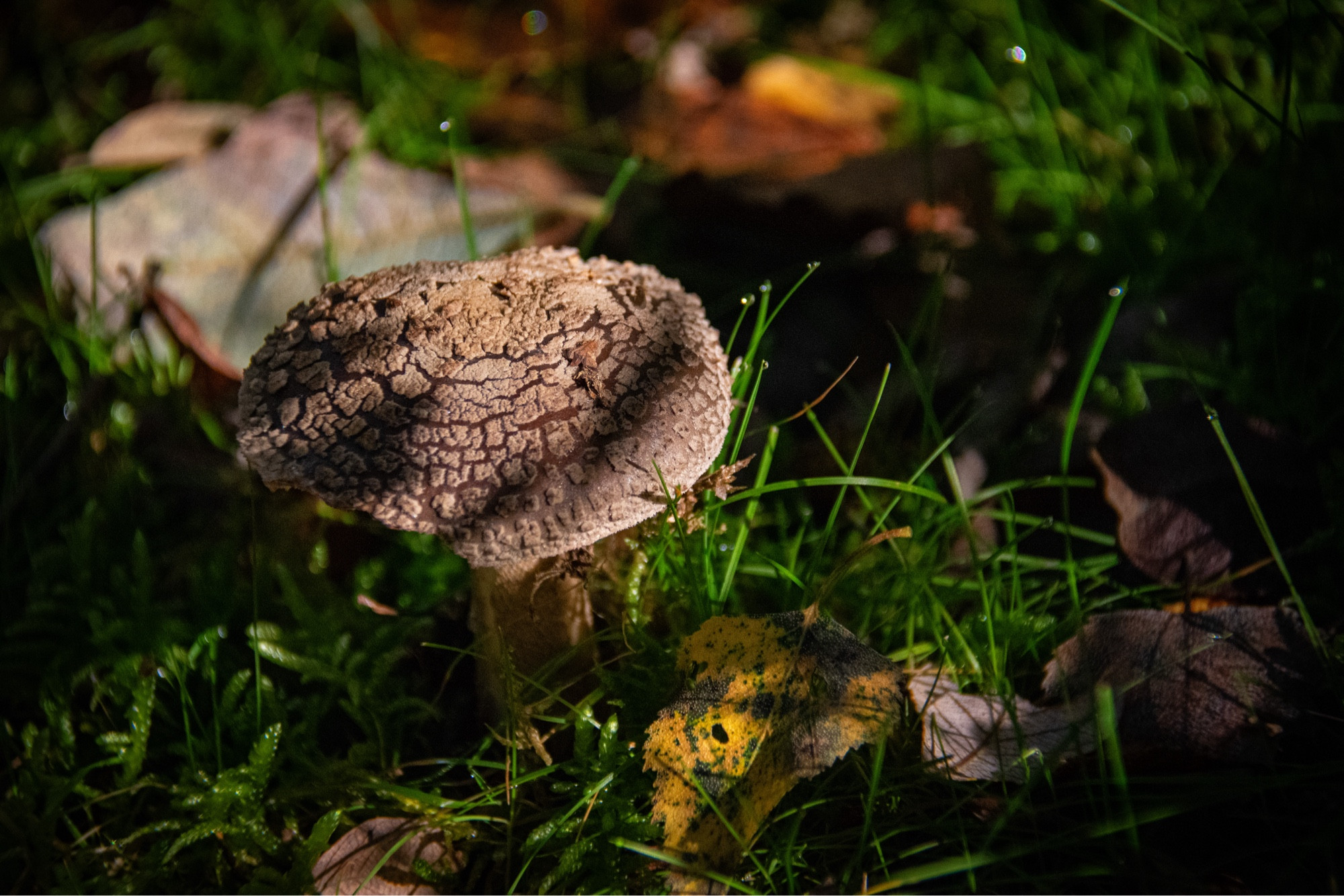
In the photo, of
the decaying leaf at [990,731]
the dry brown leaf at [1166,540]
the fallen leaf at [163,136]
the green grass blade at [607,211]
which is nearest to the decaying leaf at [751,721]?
the decaying leaf at [990,731]

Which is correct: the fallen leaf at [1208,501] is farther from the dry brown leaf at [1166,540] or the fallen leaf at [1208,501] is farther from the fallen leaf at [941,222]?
the fallen leaf at [941,222]

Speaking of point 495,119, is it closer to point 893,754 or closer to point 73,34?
point 73,34

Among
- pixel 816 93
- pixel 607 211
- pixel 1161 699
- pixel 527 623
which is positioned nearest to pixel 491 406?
pixel 527 623

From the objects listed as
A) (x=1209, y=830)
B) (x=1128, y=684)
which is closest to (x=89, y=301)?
(x=1128, y=684)

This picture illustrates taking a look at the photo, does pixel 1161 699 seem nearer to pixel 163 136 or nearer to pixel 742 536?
pixel 742 536

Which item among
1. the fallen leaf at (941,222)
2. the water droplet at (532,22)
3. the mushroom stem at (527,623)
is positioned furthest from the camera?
the water droplet at (532,22)

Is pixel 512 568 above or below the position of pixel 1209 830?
above
